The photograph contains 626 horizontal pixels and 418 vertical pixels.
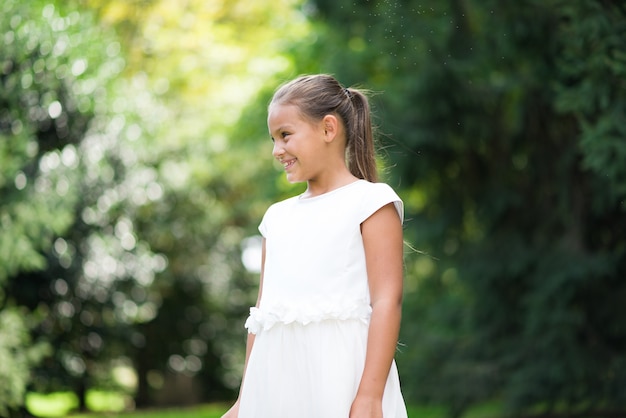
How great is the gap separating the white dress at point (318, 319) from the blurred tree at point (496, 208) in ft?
17.0

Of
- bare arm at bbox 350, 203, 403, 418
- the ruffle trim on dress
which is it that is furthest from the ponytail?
the ruffle trim on dress

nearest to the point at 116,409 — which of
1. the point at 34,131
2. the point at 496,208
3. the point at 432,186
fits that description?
the point at 34,131

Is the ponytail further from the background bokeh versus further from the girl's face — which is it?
the background bokeh

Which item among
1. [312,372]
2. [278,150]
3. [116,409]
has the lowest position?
[116,409]

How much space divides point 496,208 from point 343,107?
6.67 m

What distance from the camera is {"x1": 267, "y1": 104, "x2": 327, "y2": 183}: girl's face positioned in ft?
7.62

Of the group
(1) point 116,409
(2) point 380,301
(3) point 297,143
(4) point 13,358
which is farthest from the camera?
(1) point 116,409

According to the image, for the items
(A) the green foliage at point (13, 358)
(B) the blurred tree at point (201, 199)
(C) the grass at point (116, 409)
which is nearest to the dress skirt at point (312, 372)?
(A) the green foliage at point (13, 358)

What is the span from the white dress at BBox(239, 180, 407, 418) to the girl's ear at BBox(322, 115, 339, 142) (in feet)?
0.46

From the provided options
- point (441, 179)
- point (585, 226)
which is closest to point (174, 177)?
point (441, 179)

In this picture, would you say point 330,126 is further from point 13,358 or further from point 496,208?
point 13,358

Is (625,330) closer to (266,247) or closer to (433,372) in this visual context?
(433,372)

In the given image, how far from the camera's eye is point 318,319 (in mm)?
2201

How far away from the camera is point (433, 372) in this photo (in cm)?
878
